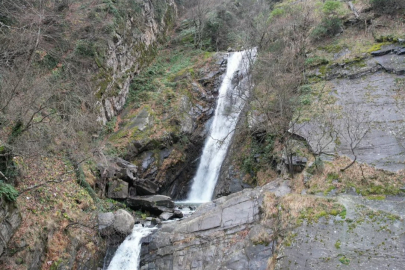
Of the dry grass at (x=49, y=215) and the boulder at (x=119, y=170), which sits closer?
the dry grass at (x=49, y=215)

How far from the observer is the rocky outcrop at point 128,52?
751 inches

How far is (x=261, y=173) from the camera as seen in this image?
1530cm

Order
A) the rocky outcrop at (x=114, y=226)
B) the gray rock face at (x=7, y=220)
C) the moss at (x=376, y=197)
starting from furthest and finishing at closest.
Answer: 1. the rocky outcrop at (x=114, y=226)
2. the moss at (x=376, y=197)
3. the gray rock face at (x=7, y=220)

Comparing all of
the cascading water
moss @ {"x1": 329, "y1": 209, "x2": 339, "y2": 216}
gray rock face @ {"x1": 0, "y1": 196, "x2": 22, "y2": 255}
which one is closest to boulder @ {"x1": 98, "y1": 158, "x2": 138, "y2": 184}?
the cascading water

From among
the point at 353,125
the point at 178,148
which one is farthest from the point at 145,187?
the point at 353,125

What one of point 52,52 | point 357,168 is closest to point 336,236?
point 357,168

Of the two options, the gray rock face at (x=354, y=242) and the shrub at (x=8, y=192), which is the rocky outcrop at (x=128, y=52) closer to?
the shrub at (x=8, y=192)

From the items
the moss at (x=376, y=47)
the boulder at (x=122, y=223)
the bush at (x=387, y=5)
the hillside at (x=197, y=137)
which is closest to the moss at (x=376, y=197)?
the hillside at (x=197, y=137)

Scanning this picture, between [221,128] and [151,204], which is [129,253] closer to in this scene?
[151,204]

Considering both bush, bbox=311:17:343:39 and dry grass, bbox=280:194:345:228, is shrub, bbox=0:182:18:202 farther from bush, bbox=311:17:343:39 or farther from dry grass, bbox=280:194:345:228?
bush, bbox=311:17:343:39

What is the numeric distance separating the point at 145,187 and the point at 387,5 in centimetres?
2070

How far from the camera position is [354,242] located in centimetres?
719

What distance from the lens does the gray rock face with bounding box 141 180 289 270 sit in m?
8.42

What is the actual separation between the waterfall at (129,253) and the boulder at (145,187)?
14.1ft
